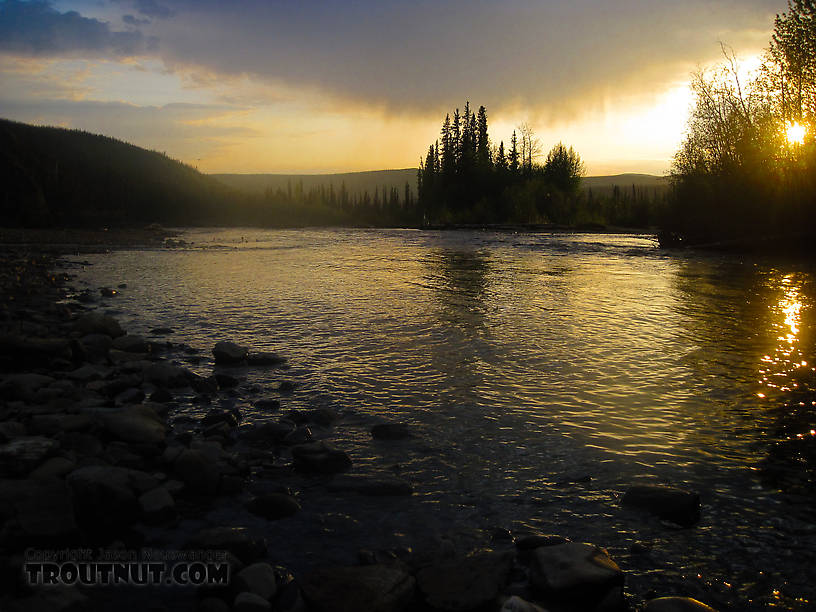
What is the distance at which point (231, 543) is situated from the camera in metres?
3.75

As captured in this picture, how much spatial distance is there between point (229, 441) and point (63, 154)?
220532 millimetres

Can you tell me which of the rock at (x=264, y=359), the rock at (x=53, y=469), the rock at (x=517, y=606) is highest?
the rock at (x=264, y=359)

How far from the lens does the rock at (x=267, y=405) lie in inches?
269

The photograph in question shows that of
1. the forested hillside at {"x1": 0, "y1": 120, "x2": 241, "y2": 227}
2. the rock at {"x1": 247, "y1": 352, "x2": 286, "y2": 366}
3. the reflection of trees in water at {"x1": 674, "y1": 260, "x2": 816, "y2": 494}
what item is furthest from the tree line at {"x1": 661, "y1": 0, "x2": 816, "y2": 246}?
the forested hillside at {"x1": 0, "y1": 120, "x2": 241, "y2": 227}

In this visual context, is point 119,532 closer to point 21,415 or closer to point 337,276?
point 21,415

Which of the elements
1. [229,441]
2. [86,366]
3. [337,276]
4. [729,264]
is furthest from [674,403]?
[729,264]

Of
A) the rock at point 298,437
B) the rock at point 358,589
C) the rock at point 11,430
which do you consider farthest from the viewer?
the rock at point 298,437

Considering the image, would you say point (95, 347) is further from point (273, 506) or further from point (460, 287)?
point (460, 287)

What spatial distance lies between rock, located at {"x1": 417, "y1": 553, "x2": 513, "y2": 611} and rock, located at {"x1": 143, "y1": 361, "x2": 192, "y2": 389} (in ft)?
17.9

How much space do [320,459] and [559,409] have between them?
132 inches

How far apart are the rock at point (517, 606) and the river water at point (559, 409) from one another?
2.79 feet

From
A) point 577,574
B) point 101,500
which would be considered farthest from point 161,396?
point 577,574

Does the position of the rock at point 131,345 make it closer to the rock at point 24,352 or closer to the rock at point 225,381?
the rock at point 24,352

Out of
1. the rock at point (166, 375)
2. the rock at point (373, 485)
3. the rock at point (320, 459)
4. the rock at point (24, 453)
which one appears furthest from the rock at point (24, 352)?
the rock at point (373, 485)
